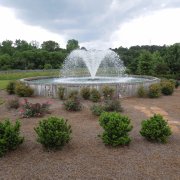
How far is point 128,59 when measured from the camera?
42406 mm

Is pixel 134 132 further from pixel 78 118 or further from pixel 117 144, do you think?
pixel 78 118

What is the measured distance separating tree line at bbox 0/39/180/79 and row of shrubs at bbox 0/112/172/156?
2195 centimetres

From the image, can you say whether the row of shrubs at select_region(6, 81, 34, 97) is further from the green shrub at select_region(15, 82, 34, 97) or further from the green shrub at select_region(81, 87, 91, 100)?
the green shrub at select_region(81, 87, 91, 100)

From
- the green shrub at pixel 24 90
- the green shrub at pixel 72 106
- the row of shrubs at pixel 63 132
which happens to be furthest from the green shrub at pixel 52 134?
the green shrub at pixel 24 90

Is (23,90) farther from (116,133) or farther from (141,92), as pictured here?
(116,133)

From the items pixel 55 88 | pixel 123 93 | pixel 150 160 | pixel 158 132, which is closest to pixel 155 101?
pixel 123 93

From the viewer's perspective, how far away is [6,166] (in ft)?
18.1

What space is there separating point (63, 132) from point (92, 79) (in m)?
13.4

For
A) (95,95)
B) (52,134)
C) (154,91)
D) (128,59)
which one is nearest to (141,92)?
(154,91)

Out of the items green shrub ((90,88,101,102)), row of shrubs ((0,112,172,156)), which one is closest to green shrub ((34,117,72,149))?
row of shrubs ((0,112,172,156))

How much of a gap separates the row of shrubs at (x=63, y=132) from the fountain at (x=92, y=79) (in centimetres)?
747

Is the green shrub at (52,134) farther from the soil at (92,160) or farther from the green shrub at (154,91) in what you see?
the green shrub at (154,91)

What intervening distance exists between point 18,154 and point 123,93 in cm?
926

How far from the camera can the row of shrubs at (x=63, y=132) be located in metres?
6.20
